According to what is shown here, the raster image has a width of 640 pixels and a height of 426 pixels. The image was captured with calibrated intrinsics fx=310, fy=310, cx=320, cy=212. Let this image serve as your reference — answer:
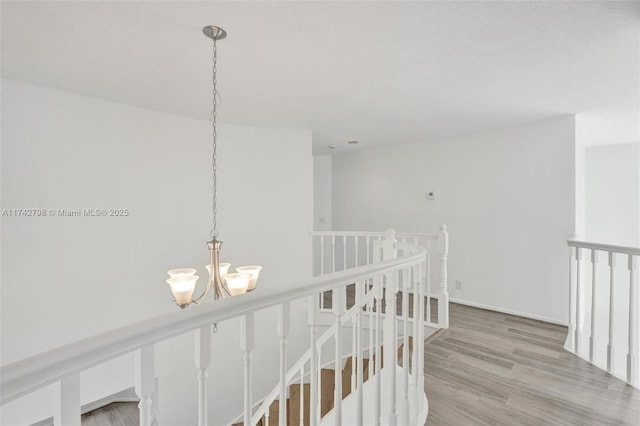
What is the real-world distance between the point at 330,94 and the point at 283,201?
5.59 ft

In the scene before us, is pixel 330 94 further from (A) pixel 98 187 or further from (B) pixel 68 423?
(B) pixel 68 423

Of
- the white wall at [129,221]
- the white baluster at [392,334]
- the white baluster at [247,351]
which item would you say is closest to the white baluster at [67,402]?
the white baluster at [247,351]

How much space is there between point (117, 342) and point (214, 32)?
1820 millimetres

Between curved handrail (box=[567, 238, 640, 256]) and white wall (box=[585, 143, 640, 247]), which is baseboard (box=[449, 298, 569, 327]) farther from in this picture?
white wall (box=[585, 143, 640, 247])

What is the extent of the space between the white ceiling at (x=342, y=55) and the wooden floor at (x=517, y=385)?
2.28 metres

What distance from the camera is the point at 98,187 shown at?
9.71 ft

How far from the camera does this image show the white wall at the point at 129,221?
256 centimetres

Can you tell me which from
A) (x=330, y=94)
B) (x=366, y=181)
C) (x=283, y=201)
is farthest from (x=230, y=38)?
(x=366, y=181)

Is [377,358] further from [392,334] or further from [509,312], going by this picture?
[509,312]

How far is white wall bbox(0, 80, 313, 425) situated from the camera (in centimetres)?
256

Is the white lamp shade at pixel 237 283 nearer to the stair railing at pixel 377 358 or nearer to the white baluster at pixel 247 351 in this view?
the stair railing at pixel 377 358

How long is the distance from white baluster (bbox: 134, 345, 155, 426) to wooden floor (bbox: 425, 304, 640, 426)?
182 centimetres

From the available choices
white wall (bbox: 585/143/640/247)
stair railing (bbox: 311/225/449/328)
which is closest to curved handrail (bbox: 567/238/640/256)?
stair railing (bbox: 311/225/449/328)

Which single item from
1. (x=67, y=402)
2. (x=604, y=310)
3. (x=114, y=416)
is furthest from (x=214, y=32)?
(x=604, y=310)
